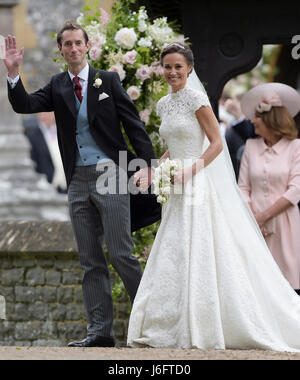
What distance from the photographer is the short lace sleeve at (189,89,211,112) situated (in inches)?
308

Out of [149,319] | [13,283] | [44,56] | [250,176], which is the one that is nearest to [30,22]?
[44,56]

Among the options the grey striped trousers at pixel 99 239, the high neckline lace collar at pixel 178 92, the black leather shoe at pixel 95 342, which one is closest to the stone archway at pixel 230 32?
the high neckline lace collar at pixel 178 92

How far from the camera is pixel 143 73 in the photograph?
9.68m

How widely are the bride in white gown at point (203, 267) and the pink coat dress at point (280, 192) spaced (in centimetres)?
126

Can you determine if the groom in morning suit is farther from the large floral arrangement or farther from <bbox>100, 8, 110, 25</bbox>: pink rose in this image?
<bbox>100, 8, 110, 25</bbox>: pink rose

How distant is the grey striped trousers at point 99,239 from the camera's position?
26.2ft

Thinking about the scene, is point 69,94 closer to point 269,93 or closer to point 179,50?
point 179,50

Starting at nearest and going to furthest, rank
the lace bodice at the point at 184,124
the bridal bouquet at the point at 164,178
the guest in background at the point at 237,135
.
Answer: the bridal bouquet at the point at 164,178 → the lace bodice at the point at 184,124 → the guest in background at the point at 237,135

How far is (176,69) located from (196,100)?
242mm

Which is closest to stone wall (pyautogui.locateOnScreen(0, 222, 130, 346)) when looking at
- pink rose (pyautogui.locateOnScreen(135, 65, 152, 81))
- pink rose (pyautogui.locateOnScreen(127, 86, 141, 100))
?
pink rose (pyautogui.locateOnScreen(127, 86, 141, 100))

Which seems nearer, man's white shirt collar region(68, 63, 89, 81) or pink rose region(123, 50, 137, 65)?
man's white shirt collar region(68, 63, 89, 81)

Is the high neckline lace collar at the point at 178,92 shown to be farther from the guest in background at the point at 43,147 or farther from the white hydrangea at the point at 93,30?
the guest in background at the point at 43,147

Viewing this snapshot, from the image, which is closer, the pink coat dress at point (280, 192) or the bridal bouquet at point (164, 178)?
the bridal bouquet at point (164, 178)

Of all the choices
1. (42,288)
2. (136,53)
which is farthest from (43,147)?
(136,53)
